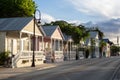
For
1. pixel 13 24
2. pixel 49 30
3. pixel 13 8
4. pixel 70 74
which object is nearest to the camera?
pixel 70 74

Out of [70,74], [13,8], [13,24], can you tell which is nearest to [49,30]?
[13,8]

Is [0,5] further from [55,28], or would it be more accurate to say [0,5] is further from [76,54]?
[76,54]

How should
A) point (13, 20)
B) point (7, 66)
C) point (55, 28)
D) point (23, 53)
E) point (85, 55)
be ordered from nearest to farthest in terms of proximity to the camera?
point (7, 66), point (23, 53), point (13, 20), point (55, 28), point (85, 55)

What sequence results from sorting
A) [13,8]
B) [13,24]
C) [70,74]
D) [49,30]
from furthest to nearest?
[13,8], [49,30], [13,24], [70,74]

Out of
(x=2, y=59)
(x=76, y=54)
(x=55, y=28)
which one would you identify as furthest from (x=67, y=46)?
(x=2, y=59)

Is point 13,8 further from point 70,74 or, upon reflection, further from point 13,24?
point 70,74

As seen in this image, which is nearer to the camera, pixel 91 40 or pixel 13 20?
pixel 13 20

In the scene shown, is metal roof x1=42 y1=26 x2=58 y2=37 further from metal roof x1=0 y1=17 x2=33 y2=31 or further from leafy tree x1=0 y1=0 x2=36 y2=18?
metal roof x1=0 y1=17 x2=33 y2=31

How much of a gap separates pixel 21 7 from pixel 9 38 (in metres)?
15.8

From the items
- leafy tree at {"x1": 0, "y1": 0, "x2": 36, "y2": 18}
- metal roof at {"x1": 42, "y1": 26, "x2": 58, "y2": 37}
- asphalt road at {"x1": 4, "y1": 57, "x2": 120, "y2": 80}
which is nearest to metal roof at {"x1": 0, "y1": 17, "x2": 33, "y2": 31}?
asphalt road at {"x1": 4, "y1": 57, "x2": 120, "y2": 80}

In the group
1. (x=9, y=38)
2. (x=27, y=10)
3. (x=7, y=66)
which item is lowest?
(x=7, y=66)

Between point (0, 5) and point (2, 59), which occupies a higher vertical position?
point (0, 5)

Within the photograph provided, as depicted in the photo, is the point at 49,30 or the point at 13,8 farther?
the point at 13,8

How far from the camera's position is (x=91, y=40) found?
99.1m
